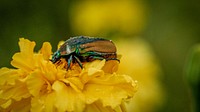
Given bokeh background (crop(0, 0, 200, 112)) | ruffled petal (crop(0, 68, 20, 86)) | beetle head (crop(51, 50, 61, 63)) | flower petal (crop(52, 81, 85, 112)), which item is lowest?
flower petal (crop(52, 81, 85, 112))

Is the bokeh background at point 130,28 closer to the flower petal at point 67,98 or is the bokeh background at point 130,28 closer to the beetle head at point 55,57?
the beetle head at point 55,57

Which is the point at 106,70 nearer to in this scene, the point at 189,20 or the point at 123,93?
the point at 123,93

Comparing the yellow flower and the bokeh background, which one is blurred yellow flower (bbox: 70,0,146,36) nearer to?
the bokeh background

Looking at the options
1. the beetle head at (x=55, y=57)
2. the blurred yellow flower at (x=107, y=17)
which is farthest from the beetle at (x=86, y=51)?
the blurred yellow flower at (x=107, y=17)

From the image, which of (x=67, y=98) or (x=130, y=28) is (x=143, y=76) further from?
(x=67, y=98)

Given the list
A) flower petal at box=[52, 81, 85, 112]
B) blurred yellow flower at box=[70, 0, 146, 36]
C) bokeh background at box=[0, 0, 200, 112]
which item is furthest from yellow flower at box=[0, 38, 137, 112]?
blurred yellow flower at box=[70, 0, 146, 36]

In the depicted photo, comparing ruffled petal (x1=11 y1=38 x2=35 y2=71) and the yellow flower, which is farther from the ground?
ruffled petal (x1=11 y1=38 x2=35 y2=71)

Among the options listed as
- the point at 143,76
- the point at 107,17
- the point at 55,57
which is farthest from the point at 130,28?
the point at 55,57

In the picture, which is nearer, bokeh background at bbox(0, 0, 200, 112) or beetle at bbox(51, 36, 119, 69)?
beetle at bbox(51, 36, 119, 69)
